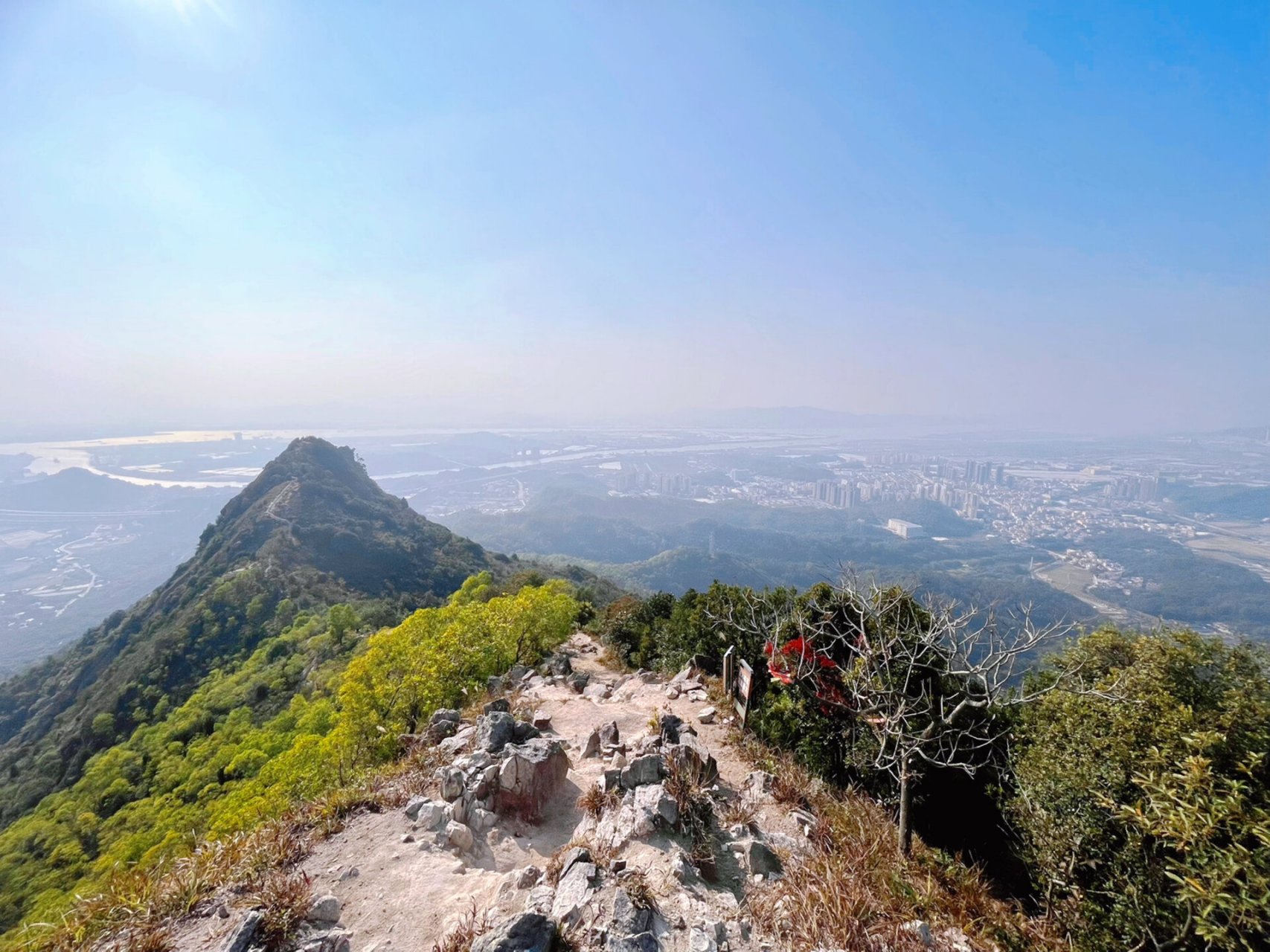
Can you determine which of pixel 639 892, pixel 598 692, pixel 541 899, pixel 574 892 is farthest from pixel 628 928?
pixel 598 692

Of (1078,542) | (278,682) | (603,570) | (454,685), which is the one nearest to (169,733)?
(278,682)

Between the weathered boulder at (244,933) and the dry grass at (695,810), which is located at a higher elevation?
the weathered boulder at (244,933)

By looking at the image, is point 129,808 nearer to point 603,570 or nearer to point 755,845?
point 755,845

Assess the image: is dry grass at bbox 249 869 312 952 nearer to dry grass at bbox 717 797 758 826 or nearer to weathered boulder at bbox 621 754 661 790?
weathered boulder at bbox 621 754 661 790

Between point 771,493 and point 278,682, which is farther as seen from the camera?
point 771,493

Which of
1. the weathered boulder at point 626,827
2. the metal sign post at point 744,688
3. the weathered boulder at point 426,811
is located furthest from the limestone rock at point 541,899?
the metal sign post at point 744,688

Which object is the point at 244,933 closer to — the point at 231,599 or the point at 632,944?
the point at 632,944

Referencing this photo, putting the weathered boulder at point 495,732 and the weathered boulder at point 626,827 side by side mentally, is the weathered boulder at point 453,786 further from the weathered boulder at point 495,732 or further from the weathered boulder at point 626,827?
the weathered boulder at point 626,827
